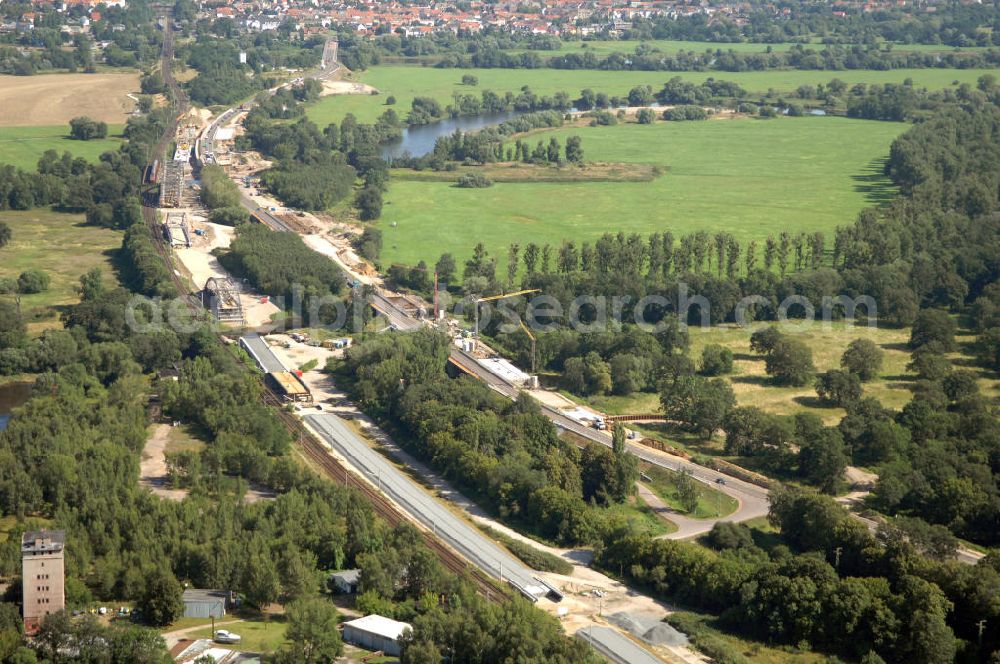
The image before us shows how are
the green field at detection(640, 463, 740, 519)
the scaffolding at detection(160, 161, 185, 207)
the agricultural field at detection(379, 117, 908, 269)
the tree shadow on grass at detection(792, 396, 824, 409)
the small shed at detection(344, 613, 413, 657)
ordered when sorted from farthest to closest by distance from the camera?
the scaffolding at detection(160, 161, 185, 207) → the agricultural field at detection(379, 117, 908, 269) → the tree shadow on grass at detection(792, 396, 824, 409) → the green field at detection(640, 463, 740, 519) → the small shed at detection(344, 613, 413, 657)

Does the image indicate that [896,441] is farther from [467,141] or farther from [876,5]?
[876,5]

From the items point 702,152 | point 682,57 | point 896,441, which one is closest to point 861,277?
point 896,441

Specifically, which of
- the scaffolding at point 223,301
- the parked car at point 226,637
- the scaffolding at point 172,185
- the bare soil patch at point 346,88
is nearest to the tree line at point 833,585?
the parked car at point 226,637

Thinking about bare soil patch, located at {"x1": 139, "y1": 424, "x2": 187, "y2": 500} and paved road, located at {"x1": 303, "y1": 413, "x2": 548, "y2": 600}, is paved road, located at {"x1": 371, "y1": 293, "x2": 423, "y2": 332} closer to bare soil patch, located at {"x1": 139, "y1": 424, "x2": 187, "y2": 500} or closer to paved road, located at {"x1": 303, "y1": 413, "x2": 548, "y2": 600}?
paved road, located at {"x1": 303, "y1": 413, "x2": 548, "y2": 600}

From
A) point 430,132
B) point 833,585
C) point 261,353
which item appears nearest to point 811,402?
point 833,585

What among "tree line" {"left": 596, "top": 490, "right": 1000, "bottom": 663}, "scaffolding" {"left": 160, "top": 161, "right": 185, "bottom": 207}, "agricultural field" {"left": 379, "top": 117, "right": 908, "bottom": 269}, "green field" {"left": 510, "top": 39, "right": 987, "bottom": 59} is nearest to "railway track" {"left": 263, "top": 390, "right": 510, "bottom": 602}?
"tree line" {"left": 596, "top": 490, "right": 1000, "bottom": 663}
